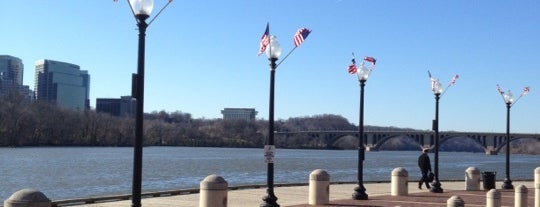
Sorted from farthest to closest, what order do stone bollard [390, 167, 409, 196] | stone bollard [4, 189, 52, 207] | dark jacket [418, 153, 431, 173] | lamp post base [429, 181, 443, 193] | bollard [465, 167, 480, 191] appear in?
bollard [465, 167, 480, 191] → dark jacket [418, 153, 431, 173] → lamp post base [429, 181, 443, 193] → stone bollard [390, 167, 409, 196] → stone bollard [4, 189, 52, 207]

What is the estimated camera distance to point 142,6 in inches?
438

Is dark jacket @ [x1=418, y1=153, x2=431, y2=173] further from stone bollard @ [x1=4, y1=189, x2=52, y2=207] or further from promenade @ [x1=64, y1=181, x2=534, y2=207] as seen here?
stone bollard @ [x1=4, y1=189, x2=52, y2=207]

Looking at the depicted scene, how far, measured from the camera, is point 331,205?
64.6 feet

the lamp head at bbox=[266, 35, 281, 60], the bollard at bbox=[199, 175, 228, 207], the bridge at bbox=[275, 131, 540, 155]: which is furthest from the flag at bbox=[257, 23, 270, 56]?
the bridge at bbox=[275, 131, 540, 155]

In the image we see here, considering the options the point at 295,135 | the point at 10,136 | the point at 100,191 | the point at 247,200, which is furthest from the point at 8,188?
the point at 295,135

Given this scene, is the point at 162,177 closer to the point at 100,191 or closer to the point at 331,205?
the point at 100,191

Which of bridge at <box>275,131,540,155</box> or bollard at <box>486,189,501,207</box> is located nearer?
bollard at <box>486,189,501,207</box>

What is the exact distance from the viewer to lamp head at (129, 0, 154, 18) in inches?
438

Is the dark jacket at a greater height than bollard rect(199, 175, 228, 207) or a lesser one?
greater

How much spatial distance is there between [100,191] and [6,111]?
110m

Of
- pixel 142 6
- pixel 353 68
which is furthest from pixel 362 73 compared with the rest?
pixel 142 6

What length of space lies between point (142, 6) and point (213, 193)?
5.47m

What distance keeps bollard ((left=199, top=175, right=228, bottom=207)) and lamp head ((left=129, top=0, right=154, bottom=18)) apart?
527 cm

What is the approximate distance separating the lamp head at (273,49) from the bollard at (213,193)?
12.7ft
